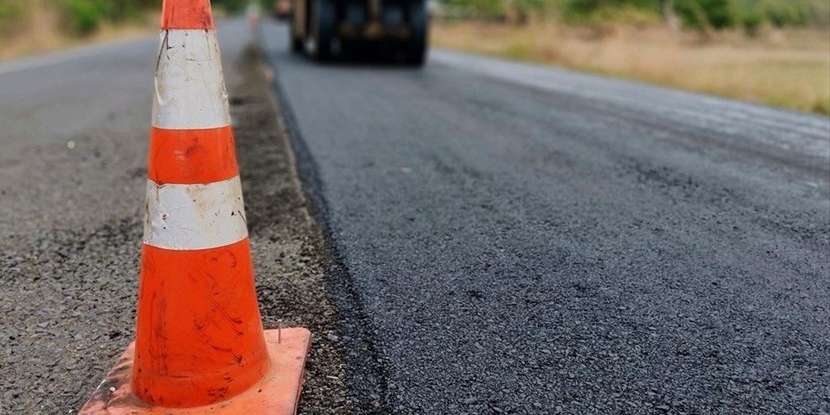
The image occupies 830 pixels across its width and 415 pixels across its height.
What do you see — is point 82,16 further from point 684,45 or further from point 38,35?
point 684,45

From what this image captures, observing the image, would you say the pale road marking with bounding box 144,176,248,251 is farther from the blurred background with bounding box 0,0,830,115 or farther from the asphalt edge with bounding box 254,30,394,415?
the blurred background with bounding box 0,0,830,115

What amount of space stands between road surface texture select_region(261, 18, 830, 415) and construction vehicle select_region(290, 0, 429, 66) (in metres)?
6.77

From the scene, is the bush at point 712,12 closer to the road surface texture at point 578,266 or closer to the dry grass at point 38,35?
the dry grass at point 38,35

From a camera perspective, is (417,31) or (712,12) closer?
(417,31)

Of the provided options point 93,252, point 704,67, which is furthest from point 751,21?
point 93,252

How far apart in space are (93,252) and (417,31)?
9.78 metres

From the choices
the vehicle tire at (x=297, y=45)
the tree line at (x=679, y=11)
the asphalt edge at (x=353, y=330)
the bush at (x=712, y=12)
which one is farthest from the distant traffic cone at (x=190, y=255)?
the bush at (x=712, y=12)

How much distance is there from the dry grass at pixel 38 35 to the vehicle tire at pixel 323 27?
7.29m

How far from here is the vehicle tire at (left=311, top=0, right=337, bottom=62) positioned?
11.6m

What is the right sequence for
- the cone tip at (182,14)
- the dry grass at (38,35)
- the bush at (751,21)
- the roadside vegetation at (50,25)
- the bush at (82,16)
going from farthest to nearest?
the bush at (751,21), the bush at (82,16), the roadside vegetation at (50,25), the dry grass at (38,35), the cone tip at (182,14)

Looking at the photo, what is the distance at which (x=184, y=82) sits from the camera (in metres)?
1.58

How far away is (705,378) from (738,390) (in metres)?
0.08

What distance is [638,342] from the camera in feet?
6.25

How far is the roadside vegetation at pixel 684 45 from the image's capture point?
921 cm
